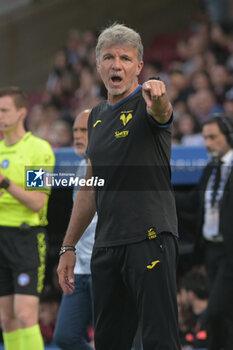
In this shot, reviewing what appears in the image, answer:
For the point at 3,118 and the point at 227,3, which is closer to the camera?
the point at 3,118

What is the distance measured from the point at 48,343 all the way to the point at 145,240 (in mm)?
4061

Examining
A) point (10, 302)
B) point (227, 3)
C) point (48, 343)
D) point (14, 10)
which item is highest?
point (14, 10)

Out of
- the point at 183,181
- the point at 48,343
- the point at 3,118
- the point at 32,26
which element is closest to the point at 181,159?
the point at 183,181

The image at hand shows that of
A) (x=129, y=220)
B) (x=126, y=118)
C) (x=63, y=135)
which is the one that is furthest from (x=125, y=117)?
(x=63, y=135)

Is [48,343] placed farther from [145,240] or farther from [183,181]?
[145,240]

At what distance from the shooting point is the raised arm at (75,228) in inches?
129

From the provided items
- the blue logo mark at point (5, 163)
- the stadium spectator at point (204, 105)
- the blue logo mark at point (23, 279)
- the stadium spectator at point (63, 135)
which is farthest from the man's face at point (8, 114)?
the stadium spectator at point (204, 105)

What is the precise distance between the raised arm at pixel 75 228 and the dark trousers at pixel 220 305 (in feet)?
7.30

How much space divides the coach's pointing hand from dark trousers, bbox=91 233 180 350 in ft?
1.66

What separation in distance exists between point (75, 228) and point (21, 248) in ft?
4.67

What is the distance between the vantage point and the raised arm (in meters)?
3.28

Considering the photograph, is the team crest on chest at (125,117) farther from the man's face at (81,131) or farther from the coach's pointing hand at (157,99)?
the man's face at (81,131)

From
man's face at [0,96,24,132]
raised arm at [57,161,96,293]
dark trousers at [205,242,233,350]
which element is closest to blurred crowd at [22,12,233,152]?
man's face at [0,96,24,132]

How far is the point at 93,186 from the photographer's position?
3.22 meters
